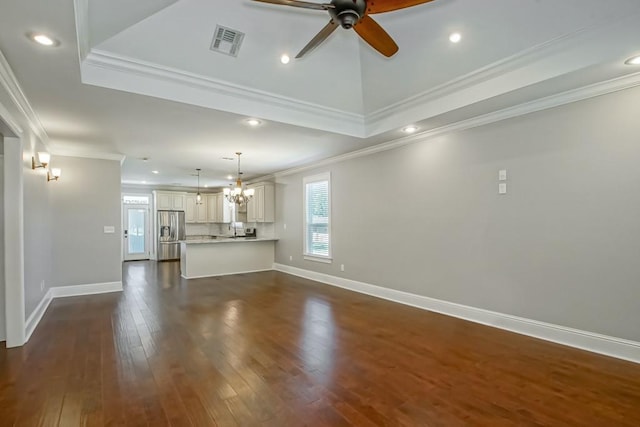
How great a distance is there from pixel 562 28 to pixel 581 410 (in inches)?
117

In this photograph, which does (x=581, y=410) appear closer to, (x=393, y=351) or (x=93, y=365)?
(x=393, y=351)

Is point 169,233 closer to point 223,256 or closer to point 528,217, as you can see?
point 223,256

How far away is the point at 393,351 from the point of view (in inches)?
128

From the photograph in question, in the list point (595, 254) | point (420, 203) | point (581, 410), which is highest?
point (420, 203)

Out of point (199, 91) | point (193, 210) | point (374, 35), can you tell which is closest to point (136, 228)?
point (193, 210)

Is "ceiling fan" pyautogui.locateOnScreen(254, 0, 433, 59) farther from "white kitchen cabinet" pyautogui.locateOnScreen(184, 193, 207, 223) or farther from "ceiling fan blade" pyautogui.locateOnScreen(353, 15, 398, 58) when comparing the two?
"white kitchen cabinet" pyautogui.locateOnScreen(184, 193, 207, 223)

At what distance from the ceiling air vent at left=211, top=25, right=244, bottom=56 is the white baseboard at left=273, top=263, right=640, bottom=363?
407 cm

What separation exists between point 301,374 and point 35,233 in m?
4.05

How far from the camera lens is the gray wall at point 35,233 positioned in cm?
377

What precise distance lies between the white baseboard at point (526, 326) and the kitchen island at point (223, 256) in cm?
343

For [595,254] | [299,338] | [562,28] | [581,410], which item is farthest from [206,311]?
[562,28]

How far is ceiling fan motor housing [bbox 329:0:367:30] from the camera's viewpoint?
1979 millimetres

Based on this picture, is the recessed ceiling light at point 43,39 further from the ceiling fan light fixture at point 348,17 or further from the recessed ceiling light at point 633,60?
the recessed ceiling light at point 633,60

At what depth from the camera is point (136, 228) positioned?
433 inches
